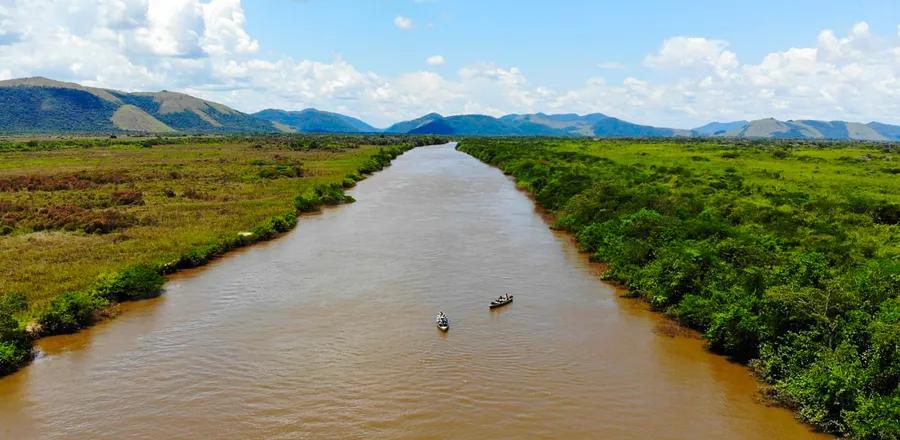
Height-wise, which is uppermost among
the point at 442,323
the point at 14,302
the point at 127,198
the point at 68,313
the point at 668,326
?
the point at 127,198

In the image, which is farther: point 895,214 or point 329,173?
point 329,173

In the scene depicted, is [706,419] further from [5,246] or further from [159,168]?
[159,168]

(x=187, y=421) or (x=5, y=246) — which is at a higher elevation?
(x=5, y=246)

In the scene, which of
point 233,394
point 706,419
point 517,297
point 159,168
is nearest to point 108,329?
point 233,394

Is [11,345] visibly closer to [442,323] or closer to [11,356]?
[11,356]

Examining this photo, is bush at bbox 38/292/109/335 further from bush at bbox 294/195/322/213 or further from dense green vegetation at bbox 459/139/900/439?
bush at bbox 294/195/322/213

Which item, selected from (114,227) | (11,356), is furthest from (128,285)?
(114,227)
